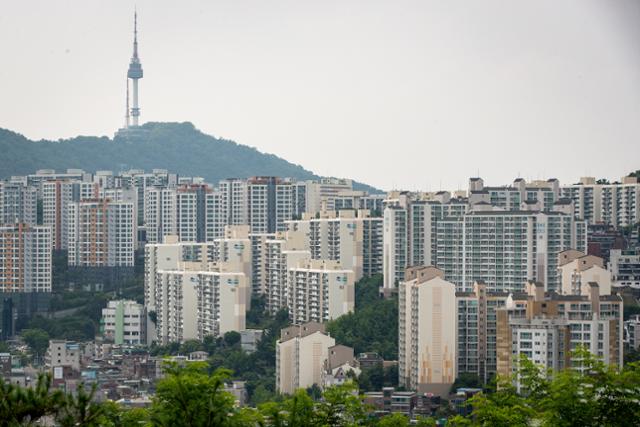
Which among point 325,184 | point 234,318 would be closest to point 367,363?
point 234,318

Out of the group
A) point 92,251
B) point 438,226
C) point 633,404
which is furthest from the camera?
point 92,251

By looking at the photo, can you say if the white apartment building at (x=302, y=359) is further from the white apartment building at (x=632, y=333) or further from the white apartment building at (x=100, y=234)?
the white apartment building at (x=100, y=234)

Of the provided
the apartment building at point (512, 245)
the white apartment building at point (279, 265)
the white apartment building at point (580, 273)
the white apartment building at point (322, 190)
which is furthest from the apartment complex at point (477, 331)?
the white apartment building at point (322, 190)

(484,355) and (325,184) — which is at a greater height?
(325,184)

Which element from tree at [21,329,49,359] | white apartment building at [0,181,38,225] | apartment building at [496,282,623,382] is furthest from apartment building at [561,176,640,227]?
white apartment building at [0,181,38,225]

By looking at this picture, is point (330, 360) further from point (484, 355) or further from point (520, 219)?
point (520, 219)

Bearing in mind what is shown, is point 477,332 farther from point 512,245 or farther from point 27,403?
point 27,403
